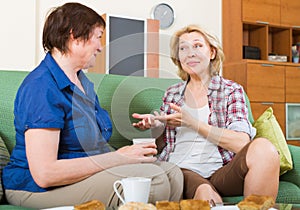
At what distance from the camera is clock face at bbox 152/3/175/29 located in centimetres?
438

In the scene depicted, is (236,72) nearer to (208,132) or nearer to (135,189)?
(208,132)

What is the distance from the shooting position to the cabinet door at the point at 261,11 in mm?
4570

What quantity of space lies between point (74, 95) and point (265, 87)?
3.33 m

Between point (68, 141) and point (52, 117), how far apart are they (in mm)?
131

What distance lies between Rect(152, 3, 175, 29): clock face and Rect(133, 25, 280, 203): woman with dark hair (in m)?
2.44

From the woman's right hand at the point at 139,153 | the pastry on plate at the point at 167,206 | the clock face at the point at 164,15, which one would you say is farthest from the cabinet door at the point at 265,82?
the pastry on plate at the point at 167,206

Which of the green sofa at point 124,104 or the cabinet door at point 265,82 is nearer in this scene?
the green sofa at point 124,104

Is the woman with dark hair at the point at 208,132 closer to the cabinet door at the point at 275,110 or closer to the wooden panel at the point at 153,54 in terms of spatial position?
the wooden panel at the point at 153,54

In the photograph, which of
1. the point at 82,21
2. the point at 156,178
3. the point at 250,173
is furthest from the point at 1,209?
the point at 250,173

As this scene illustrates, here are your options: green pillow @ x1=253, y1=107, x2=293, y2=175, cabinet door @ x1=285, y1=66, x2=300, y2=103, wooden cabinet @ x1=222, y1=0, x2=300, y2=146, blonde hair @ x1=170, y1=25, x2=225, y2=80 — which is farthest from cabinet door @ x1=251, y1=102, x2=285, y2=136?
blonde hair @ x1=170, y1=25, x2=225, y2=80

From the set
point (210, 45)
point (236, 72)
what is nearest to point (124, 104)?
point (210, 45)

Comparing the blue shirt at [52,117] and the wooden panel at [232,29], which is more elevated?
the wooden panel at [232,29]

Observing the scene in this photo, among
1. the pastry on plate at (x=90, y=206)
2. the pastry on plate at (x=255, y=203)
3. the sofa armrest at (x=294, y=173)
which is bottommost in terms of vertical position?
the sofa armrest at (x=294, y=173)

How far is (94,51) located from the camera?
1533mm
